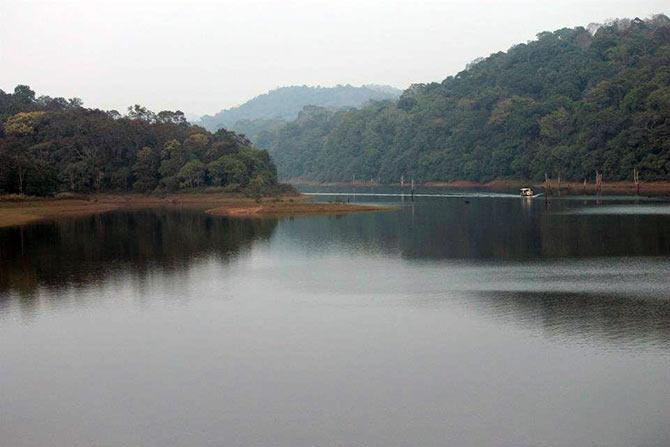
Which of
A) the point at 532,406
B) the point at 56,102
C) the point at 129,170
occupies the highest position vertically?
the point at 56,102

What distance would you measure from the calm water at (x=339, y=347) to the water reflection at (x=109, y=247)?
35 cm

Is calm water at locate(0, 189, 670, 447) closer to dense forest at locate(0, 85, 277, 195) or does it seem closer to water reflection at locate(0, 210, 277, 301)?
water reflection at locate(0, 210, 277, 301)

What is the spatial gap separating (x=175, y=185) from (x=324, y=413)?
101469mm

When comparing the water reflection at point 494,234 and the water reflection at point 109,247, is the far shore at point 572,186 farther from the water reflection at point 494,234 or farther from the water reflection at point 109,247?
the water reflection at point 109,247

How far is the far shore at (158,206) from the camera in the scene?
85.1 metres

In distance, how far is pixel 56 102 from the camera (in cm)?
15538

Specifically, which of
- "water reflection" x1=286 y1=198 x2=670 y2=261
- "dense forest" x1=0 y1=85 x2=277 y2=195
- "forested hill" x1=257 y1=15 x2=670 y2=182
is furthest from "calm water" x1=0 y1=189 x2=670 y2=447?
"forested hill" x1=257 y1=15 x2=670 y2=182

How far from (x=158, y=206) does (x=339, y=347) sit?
86.9 meters

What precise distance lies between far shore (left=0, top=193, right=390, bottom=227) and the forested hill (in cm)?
5067

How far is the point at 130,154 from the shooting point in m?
123

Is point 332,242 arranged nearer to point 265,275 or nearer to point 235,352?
point 265,275

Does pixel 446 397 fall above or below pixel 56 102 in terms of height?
below

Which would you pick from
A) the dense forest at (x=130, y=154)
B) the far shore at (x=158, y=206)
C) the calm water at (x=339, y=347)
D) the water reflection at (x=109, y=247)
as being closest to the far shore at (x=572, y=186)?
the far shore at (x=158, y=206)

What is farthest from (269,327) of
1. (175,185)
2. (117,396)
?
(175,185)
